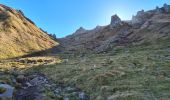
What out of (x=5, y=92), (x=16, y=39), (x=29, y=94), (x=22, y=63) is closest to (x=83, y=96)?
(x=29, y=94)

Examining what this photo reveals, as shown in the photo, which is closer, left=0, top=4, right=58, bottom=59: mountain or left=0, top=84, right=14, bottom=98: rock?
left=0, top=84, right=14, bottom=98: rock

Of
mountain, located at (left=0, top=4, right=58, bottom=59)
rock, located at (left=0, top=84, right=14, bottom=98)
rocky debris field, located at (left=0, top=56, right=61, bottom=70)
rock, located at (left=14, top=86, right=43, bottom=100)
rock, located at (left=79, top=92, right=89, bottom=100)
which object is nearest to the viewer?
rock, located at (left=0, top=84, right=14, bottom=98)

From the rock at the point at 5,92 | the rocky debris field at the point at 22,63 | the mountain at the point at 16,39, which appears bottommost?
the rock at the point at 5,92

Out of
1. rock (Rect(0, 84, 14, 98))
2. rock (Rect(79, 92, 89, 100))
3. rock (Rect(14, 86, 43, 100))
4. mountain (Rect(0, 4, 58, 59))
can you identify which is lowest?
rock (Rect(79, 92, 89, 100))

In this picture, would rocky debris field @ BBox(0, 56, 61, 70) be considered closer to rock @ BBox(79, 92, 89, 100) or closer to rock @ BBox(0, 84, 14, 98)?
rock @ BBox(79, 92, 89, 100)

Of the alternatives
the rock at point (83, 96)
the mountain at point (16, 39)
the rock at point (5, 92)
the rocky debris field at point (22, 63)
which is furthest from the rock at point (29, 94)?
the mountain at point (16, 39)

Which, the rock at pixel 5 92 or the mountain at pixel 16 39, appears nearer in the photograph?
the rock at pixel 5 92

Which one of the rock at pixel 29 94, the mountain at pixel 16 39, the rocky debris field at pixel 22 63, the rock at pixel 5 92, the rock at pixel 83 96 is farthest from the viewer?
the mountain at pixel 16 39

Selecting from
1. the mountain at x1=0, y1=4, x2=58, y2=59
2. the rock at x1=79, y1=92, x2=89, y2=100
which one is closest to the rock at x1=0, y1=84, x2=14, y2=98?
the rock at x1=79, y1=92, x2=89, y2=100

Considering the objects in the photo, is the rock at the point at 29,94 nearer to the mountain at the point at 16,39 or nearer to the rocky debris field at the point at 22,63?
the rocky debris field at the point at 22,63

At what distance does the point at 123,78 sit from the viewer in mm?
47812

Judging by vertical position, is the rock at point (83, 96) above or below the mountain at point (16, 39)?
below

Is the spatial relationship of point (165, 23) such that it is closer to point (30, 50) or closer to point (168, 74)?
point (30, 50)

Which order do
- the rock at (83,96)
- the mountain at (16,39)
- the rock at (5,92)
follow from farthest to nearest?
the mountain at (16,39) < the rock at (83,96) < the rock at (5,92)
